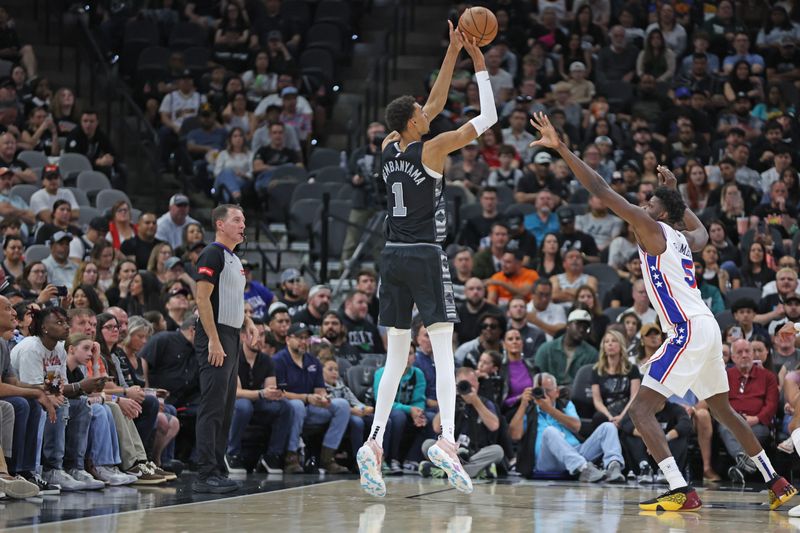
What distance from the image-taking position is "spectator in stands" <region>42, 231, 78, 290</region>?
13.0m

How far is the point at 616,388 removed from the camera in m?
12.3

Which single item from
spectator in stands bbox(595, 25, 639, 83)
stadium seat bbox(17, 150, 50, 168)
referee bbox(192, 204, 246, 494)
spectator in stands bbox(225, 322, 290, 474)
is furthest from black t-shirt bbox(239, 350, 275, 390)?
spectator in stands bbox(595, 25, 639, 83)

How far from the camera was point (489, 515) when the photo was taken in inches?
301

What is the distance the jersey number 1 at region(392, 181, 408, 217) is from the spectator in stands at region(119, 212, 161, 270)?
6577 millimetres

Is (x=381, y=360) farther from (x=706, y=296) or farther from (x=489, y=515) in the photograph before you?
(x=489, y=515)

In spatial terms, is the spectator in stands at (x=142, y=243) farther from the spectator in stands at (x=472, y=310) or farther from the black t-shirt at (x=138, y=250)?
the spectator in stands at (x=472, y=310)

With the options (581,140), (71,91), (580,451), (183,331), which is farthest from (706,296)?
(71,91)

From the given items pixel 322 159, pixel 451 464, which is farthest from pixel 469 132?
pixel 322 159

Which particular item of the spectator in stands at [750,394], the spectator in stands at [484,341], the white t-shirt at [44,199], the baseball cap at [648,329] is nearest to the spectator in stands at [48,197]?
the white t-shirt at [44,199]

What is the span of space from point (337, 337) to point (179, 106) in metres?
7.18

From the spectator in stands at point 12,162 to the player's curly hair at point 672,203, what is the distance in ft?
30.6

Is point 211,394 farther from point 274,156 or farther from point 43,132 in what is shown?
point 274,156

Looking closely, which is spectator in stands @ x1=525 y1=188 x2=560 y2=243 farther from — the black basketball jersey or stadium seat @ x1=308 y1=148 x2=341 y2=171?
the black basketball jersey

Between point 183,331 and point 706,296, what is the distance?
5.85m
